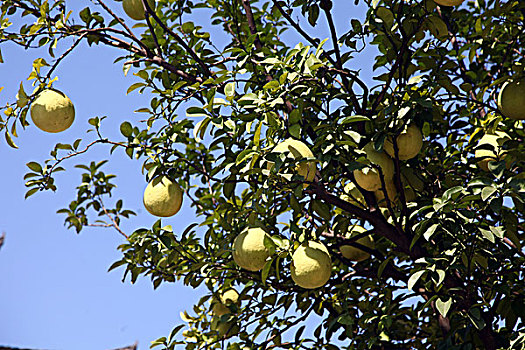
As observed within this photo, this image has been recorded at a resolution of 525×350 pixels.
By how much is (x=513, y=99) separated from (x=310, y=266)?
1.33 m

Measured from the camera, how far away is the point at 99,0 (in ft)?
9.59

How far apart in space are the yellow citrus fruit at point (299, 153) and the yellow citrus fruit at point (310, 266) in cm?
32

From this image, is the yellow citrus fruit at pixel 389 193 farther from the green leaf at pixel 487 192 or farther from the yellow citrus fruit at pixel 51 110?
the yellow citrus fruit at pixel 51 110

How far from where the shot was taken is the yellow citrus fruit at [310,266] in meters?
2.53

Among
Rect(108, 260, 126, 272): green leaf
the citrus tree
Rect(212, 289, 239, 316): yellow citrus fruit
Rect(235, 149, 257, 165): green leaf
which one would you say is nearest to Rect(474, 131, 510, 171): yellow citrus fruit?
the citrus tree

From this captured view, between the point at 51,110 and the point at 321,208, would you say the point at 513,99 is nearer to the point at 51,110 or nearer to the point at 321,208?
the point at 321,208

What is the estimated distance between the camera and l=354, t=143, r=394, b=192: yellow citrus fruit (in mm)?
2678

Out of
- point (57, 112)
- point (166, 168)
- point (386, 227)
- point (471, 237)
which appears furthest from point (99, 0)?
point (471, 237)

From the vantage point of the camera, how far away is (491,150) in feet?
10.2

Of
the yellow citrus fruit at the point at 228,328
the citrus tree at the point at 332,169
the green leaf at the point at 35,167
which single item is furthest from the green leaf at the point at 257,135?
the yellow citrus fruit at the point at 228,328

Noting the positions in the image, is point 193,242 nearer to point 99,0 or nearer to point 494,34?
point 99,0

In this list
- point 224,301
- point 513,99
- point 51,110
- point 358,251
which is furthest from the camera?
point 224,301

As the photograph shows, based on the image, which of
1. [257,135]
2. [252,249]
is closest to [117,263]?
[252,249]

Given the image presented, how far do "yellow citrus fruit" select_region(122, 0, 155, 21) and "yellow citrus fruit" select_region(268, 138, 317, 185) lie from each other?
1.18 m
